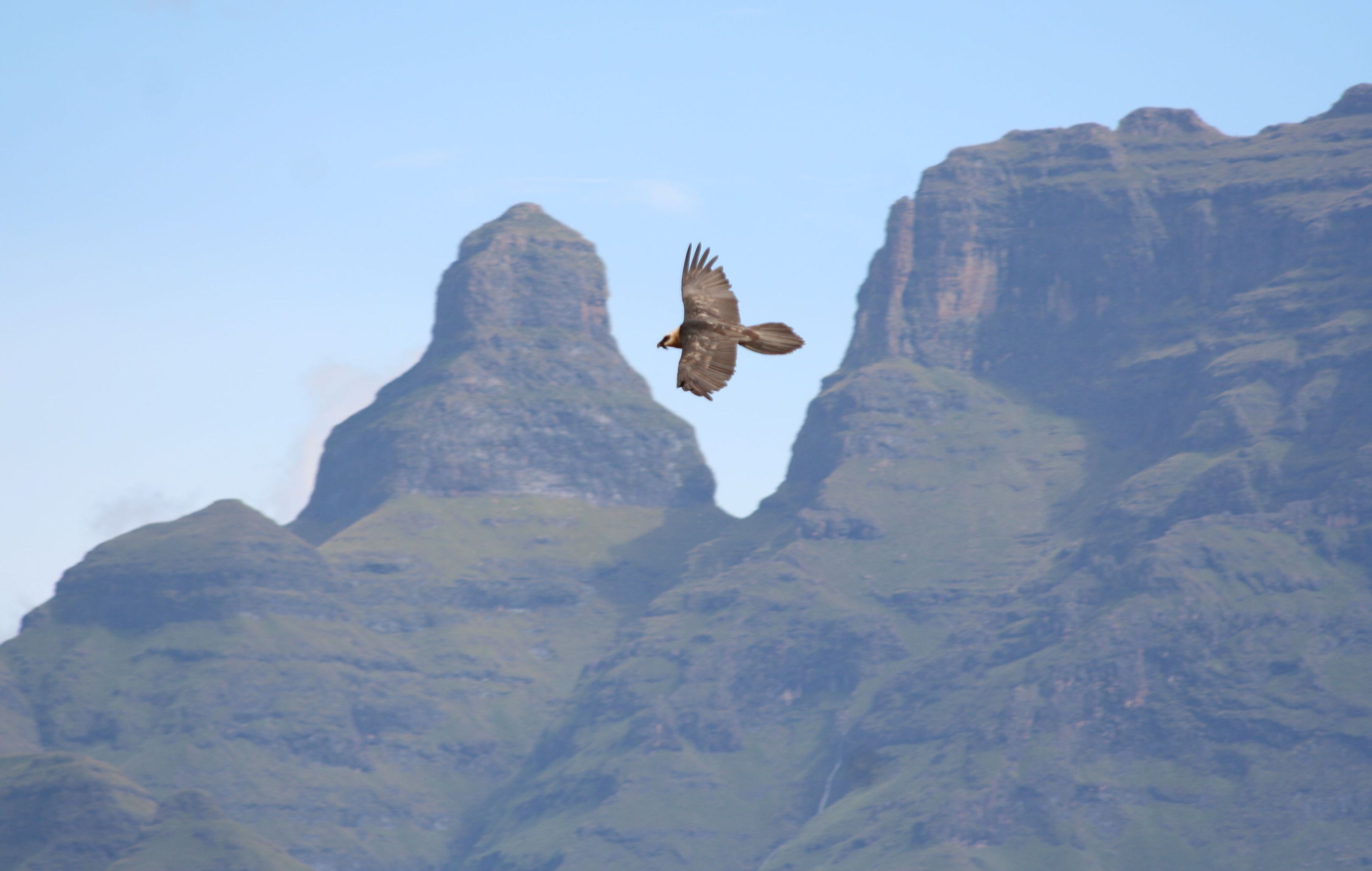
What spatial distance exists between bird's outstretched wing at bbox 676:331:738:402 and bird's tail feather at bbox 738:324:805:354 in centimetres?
36

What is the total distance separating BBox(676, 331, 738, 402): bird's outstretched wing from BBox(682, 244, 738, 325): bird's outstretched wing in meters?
0.08

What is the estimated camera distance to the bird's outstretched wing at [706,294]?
45156mm

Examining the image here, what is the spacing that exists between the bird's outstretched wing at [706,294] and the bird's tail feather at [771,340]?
A: 1.45ft

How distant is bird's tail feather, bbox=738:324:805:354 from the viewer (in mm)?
44656

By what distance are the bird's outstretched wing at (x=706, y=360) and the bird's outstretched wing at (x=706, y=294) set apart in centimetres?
8

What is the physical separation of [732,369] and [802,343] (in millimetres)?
1767

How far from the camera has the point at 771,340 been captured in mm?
44938

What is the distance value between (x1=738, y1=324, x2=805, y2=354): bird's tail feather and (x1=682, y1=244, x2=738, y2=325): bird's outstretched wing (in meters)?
0.44

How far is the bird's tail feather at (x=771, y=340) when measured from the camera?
147 feet

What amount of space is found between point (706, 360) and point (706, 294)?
1674 mm

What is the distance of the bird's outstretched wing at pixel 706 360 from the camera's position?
4472 centimetres

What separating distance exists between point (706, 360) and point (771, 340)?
1393mm

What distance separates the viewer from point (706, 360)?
4484 centimetres

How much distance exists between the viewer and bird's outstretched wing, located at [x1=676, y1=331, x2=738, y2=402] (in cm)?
4472
